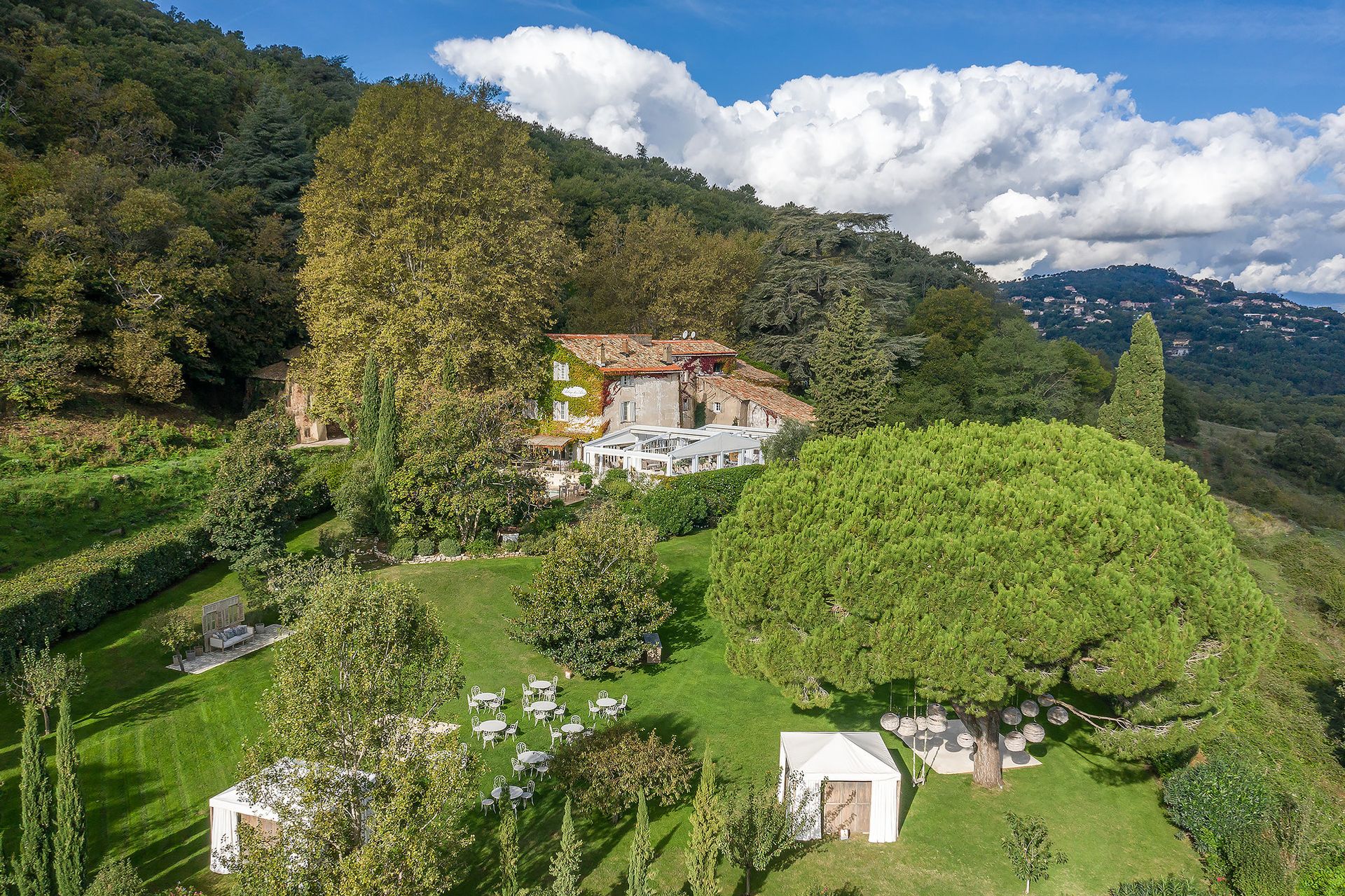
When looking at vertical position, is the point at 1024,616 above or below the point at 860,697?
above

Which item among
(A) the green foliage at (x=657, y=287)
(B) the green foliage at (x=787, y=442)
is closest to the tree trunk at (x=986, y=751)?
(B) the green foliage at (x=787, y=442)

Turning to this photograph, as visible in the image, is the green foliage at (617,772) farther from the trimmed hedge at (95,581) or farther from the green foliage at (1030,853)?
the trimmed hedge at (95,581)

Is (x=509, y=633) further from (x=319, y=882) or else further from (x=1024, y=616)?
(x=1024, y=616)

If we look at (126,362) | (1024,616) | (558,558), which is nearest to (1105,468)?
(1024,616)

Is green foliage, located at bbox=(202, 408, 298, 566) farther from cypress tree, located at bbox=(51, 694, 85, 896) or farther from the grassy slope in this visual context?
cypress tree, located at bbox=(51, 694, 85, 896)

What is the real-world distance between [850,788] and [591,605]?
26.4ft

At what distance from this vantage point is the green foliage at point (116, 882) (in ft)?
35.3

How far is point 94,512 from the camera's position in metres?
25.5

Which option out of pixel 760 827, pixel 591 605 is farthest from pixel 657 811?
pixel 591 605

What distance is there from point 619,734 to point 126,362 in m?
29.3

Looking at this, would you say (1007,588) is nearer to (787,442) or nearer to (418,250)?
(787,442)

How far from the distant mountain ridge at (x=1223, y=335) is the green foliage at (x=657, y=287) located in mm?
44073

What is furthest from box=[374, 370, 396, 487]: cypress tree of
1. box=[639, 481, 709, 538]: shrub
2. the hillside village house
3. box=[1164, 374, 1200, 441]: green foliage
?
box=[1164, 374, 1200, 441]: green foliage

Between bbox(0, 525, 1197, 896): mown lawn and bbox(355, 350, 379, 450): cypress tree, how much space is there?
9.57 meters
